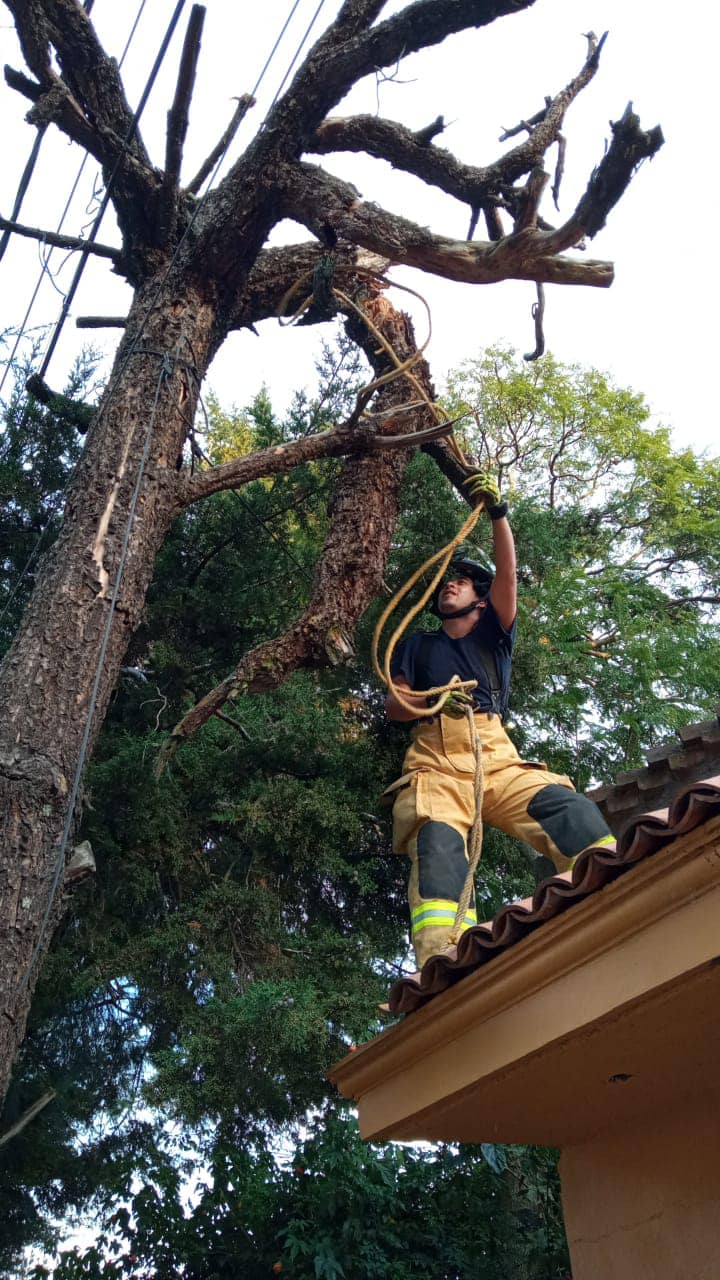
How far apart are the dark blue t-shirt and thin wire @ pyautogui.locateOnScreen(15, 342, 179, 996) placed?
1.39 meters

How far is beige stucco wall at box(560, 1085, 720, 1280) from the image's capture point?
337cm

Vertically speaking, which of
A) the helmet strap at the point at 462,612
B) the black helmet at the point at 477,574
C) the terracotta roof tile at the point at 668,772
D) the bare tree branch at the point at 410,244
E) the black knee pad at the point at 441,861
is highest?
the bare tree branch at the point at 410,244

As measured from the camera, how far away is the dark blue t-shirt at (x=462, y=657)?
5.25 meters

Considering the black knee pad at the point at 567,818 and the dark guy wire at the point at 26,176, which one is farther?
the dark guy wire at the point at 26,176

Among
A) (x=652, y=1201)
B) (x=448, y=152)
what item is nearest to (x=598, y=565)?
(x=448, y=152)

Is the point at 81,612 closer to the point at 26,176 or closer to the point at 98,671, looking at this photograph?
the point at 98,671

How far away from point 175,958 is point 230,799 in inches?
47.8

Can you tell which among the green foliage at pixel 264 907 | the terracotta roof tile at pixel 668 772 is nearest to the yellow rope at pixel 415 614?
the terracotta roof tile at pixel 668 772

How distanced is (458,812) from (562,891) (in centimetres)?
170

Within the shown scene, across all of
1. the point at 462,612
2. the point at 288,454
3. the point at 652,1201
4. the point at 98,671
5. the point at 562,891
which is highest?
the point at 288,454

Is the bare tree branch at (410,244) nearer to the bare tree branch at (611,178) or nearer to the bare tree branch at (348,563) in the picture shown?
the bare tree branch at (611,178)

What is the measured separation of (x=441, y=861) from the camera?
4.41 meters

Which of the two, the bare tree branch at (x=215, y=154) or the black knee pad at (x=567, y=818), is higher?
the bare tree branch at (x=215, y=154)

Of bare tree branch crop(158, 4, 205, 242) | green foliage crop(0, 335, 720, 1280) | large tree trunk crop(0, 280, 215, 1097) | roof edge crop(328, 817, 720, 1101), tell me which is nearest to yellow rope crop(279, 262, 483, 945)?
roof edge crop(328, 817, 720, 1101)
